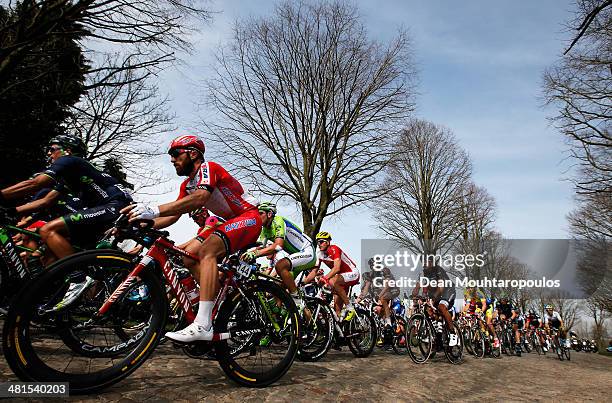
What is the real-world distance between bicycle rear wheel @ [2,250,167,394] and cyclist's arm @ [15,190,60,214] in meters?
1.68

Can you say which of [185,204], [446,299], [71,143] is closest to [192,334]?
[185,204]

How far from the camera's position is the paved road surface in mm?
3547

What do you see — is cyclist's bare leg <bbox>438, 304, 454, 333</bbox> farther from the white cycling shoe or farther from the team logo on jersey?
the white cycling shoe

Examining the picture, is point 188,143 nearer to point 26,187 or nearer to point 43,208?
point 26,187

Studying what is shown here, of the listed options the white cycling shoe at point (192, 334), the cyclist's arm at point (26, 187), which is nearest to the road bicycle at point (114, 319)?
the white cycling shoe at point (192, 334)

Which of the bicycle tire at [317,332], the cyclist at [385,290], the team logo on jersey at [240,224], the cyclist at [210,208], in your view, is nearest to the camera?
the cyclist at [210,208]

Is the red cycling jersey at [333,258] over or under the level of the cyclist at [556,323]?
over

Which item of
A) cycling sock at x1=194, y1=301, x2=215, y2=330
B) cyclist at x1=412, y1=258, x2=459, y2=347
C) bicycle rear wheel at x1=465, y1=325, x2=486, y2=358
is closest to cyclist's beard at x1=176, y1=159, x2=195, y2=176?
cycling sock at x1=194, y1=301, x2=215, y2=330

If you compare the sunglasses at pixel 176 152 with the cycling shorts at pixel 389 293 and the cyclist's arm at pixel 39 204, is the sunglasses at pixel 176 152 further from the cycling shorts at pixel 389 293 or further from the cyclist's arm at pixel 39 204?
the cycling shorts at pixel 389 293

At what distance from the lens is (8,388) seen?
9.46 feet

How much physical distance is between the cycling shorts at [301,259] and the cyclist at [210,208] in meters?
2.60

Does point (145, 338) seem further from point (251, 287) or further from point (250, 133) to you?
point (250, 133)

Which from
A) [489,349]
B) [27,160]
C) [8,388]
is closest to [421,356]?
[489,349]

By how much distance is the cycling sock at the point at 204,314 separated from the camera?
3635 mm
